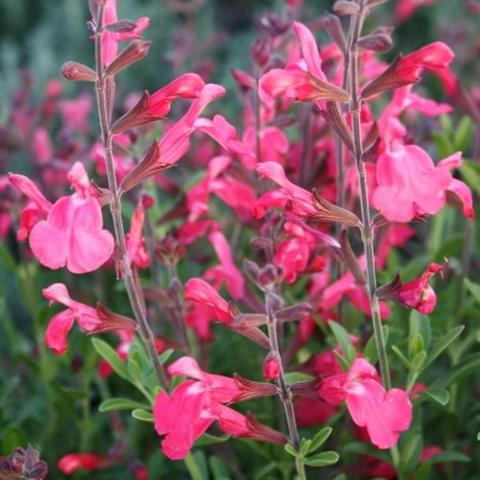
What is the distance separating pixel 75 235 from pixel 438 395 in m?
0.60

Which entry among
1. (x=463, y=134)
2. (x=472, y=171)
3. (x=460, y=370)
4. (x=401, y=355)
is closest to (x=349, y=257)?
(x=401, y=355)

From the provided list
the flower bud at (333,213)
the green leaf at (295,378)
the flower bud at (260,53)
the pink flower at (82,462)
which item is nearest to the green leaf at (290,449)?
the green leaf at (295,378)

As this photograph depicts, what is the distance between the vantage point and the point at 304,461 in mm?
1319

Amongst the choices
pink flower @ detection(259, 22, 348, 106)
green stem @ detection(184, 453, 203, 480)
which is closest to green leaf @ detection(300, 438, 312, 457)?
green stem @ detection(184, 453, 203, 480)

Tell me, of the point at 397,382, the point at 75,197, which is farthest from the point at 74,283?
the point at 75,197

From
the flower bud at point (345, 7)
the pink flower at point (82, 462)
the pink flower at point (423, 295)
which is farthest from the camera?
the pink flower at point (82, 462)

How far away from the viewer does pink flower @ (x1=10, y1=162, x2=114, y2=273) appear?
1196 millimetres

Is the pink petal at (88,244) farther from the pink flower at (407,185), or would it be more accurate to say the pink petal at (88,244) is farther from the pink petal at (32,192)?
the pink flower at (407,185)

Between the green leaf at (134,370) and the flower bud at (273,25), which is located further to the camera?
the flower bud at (273,25)

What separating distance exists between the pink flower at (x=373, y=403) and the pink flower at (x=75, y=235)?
374 mm

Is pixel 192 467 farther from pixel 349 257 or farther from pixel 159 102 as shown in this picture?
pixel 159 102

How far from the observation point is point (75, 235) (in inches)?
47.7

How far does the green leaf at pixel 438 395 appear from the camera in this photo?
1349 mm

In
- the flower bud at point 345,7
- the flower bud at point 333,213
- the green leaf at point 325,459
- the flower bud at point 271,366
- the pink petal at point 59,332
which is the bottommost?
the green leaf at point 325,459
